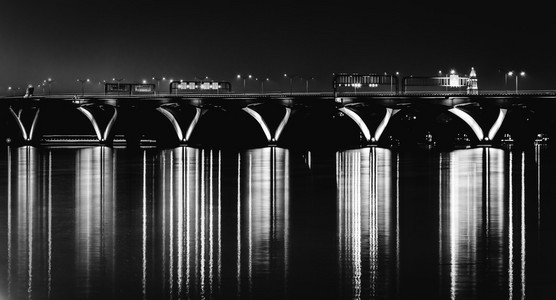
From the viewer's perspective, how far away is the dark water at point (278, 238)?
57.2 ft

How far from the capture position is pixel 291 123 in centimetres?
13438

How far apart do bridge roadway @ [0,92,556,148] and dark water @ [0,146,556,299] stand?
59.7 m

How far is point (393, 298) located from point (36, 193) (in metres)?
23.2

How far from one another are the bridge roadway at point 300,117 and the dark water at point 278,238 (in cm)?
5972

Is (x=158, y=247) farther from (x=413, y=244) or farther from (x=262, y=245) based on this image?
(x=413, y=244)

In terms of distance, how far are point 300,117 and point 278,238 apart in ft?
397

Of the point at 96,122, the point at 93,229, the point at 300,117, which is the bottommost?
the point at 93,229

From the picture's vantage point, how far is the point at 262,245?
22.3m

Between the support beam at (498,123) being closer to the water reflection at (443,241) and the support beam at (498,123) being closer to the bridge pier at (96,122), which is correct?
the bridge pier at (96,122)

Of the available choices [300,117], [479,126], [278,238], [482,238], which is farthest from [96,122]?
[482,238]

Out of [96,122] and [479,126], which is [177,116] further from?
[479,126]

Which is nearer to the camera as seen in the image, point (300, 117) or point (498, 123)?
point (498, 123)

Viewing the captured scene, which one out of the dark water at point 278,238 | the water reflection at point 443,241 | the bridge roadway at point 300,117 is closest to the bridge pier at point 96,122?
the bridge roadway at point 300,117

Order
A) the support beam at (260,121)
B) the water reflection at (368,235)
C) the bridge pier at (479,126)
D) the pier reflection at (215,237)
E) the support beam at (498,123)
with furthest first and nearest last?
1. the support beam at (260,121)
2. the bridge pier at (479,126)
3. the support beam at (498,123)
4. the water reflection at (368,235)
5. the pier reflection at (215,237)
